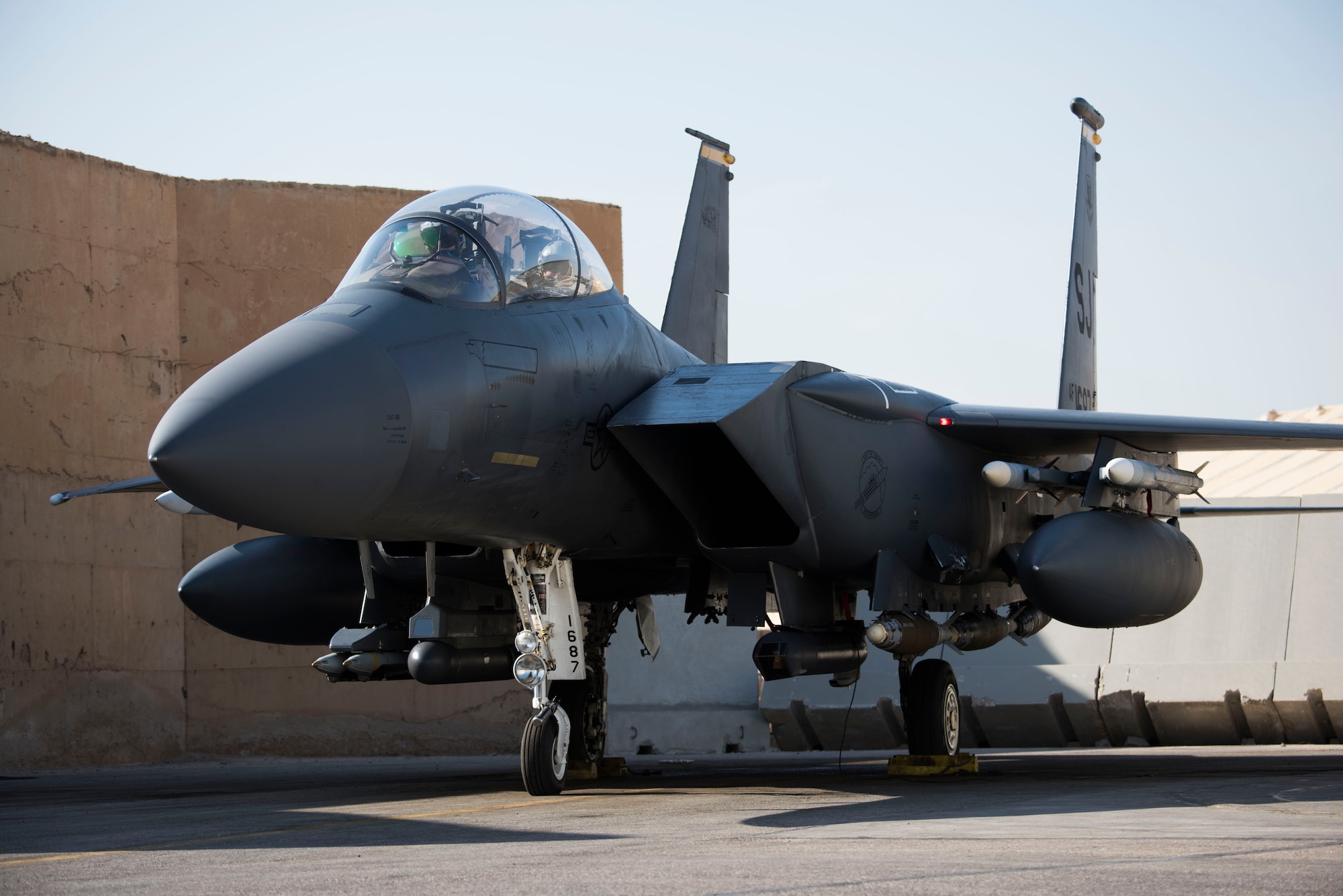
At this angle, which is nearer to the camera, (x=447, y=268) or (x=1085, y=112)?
(x=447, y=268)

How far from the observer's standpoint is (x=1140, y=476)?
8.66 m

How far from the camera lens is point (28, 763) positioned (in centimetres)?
1441

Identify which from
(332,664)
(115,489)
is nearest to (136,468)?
(115,489)

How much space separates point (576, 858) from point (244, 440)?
2296mm

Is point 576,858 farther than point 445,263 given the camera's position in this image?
No

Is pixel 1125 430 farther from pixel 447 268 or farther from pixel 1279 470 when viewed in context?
pixel 1279 470

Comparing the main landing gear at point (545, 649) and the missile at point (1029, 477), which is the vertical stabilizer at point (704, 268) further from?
the main landing gear at point (545, 649)

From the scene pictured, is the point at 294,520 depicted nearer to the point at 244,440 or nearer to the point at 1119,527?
the point at 244,440

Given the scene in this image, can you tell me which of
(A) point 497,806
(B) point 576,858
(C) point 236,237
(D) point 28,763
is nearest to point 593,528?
(A) point 497,806

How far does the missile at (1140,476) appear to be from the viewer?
8.59 meters

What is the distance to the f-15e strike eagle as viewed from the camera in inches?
249

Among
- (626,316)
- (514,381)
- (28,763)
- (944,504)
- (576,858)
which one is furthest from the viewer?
(28,763)

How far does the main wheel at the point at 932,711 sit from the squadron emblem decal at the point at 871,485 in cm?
174

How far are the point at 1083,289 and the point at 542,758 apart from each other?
7906 millimetres
